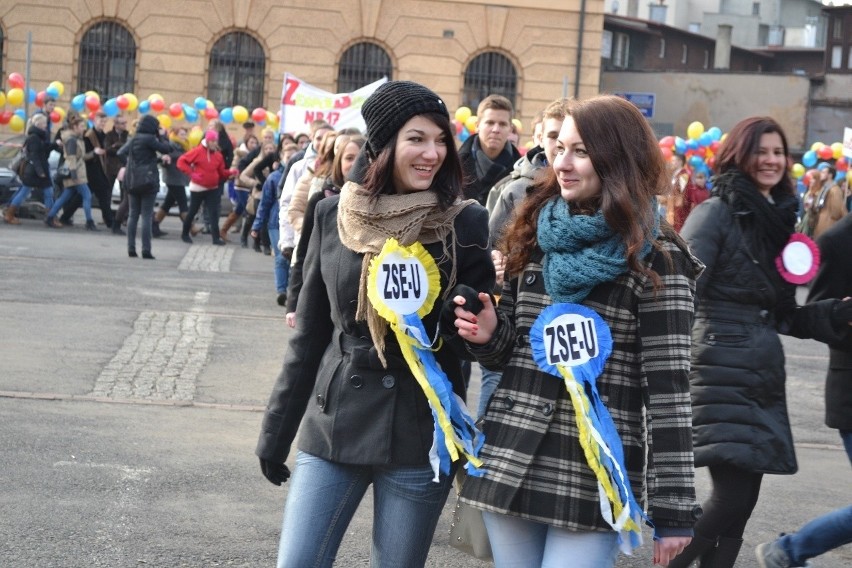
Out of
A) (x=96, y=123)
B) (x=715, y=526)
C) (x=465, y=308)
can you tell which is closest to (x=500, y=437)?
(x=465, y=308)

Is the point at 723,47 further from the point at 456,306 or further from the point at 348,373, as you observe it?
the point at 456,306

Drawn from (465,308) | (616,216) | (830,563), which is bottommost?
(830,563)

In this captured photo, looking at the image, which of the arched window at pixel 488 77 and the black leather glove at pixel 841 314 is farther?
the arched window at pixel 488 77

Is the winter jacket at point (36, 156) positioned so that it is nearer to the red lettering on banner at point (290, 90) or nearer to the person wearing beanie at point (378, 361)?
the red lettering on banner at point (290, 90)

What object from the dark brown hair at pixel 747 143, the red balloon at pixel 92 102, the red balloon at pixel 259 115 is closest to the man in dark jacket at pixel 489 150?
the dark brown hair at pixel 747 143

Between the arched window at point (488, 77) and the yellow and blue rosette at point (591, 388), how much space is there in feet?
119

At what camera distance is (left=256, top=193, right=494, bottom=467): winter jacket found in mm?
3535

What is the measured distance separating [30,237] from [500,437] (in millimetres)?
16991

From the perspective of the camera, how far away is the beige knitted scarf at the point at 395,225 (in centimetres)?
360

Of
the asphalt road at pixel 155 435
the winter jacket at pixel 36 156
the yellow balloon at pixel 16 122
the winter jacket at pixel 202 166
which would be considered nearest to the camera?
the asphalt road at pixel 155 435

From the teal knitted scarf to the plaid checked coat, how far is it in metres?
0.06

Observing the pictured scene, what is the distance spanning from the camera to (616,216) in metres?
3.30

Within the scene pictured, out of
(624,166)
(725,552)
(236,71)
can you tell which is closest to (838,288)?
(725,552)

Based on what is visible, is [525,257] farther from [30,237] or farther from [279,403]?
[30,237]
